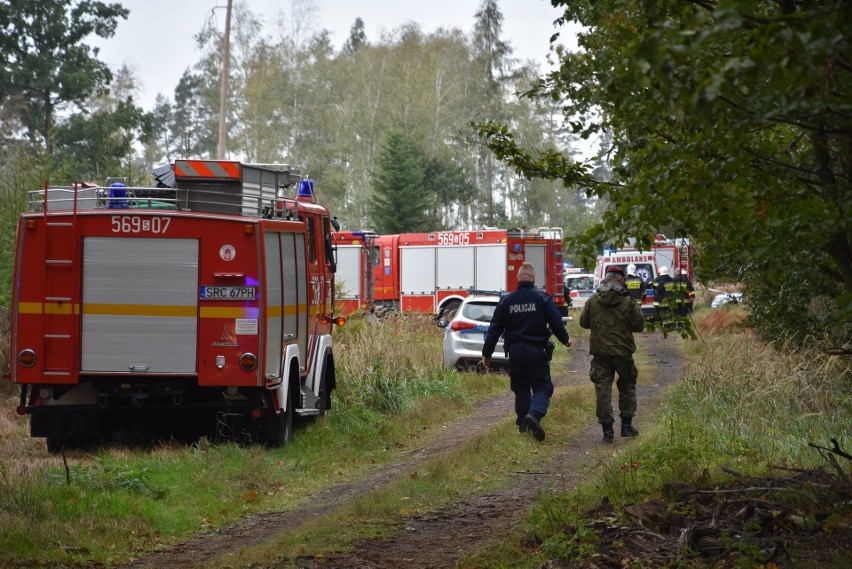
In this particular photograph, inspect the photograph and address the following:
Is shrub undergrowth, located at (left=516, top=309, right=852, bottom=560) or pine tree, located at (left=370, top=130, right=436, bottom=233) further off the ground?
pine tree, located at (left=370, top=130, right=436, bottom=233)

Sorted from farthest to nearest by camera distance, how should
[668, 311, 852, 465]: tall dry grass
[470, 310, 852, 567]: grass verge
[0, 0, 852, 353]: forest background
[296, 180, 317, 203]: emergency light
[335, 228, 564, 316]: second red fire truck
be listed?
[335, 228, 564, 316]: second red fire truck < [296, 180, 317, 203]: emergency light < [668, 311, 852, 465]: tall dry grass < [470, 310, 852, 567]: grass verge < [0, 0, 852, 353]: forest background

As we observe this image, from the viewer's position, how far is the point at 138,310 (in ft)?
33.4

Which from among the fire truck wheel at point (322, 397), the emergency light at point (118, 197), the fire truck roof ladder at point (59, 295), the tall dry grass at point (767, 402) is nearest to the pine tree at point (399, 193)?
the tall dry grass at point (767, 402)

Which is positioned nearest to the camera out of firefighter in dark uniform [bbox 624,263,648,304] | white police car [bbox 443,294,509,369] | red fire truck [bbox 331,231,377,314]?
white police car [bbox 443,294,509,369]

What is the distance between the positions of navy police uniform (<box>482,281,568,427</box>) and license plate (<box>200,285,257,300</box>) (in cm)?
272

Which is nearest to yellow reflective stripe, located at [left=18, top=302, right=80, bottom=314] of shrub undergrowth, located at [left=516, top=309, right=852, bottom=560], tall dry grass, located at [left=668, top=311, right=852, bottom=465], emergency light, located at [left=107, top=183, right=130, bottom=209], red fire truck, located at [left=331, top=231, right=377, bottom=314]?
emergency light, located at [left=107, top=183, right=130, bottom=209]

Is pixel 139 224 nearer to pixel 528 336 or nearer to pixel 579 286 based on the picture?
pixel 528 336

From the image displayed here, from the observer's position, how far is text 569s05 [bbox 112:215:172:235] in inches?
399

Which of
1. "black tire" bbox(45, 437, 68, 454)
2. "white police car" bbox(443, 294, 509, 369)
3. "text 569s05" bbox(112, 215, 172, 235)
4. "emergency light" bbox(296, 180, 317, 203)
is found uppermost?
"emergency light" bbox(296, 180, 317, 203)

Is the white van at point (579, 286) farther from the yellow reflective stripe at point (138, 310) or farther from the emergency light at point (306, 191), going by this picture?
the yellow reflective stripe at point (138, 310)

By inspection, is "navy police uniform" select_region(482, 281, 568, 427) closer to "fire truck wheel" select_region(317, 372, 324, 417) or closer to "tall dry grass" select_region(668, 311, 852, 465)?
"tall dry grass" select_region(668, 311, 852, 465)

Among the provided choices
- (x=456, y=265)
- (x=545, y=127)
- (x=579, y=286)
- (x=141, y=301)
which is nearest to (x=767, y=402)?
(x=141, y=301)

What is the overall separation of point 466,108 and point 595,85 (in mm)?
48952

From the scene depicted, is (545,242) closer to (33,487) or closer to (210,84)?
(33,487)
